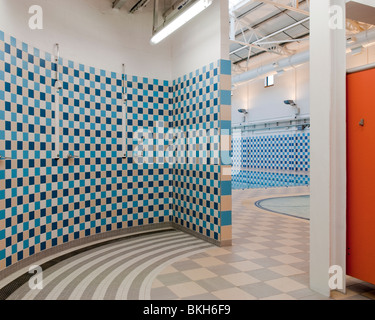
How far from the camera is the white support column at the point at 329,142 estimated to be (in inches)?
104

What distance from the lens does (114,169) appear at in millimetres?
4613

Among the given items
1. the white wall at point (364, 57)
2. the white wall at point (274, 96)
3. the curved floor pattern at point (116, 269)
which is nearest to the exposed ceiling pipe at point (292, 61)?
the white wall at point (364, 57)

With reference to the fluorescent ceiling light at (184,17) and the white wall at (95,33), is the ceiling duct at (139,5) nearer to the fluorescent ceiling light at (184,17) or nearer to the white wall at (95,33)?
the white wall at (95,33)

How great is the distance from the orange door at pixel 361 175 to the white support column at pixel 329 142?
76 millimetres

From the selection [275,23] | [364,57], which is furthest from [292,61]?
[364,57]

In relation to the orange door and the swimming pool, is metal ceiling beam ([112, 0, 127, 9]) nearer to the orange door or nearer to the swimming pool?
the orange door

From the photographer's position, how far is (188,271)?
323cm

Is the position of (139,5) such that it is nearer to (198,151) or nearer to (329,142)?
(198,151)

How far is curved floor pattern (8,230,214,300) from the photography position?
2.67m

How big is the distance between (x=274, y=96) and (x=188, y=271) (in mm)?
11228

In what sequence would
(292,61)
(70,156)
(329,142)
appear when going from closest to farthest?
1. (329,142)
2. (70,156)
3. (292,61)

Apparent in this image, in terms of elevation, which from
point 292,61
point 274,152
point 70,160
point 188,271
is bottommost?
point 188,271

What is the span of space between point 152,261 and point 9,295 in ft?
4.68
